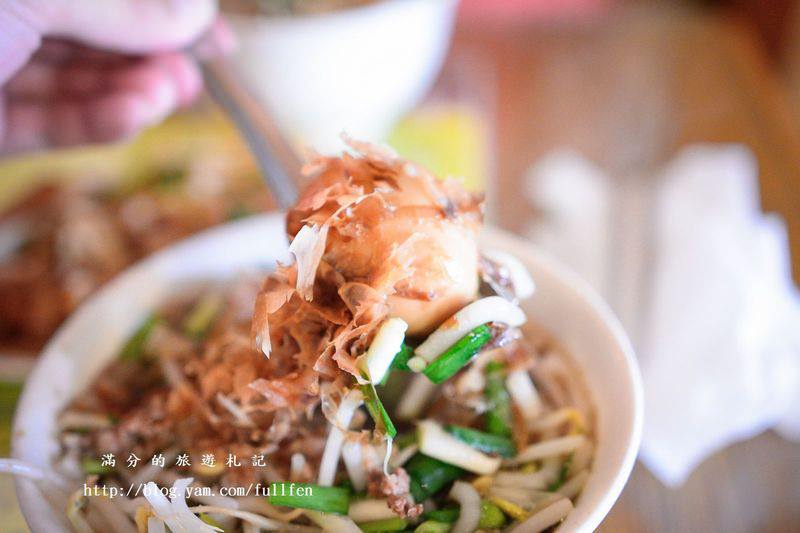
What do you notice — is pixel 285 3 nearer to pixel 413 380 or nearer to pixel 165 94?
pixel 165 94

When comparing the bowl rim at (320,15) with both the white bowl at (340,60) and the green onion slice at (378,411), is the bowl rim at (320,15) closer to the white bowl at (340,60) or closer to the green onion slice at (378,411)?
the white bowl at (340,60)

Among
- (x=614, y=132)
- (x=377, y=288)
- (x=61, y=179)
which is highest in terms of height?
(x=377, y=288)

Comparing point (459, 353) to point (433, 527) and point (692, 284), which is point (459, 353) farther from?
point (692, 284)

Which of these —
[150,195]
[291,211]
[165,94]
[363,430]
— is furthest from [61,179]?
[363,430]

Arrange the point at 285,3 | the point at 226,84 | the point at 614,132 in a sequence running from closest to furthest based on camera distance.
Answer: the point at 226,84 → the point at 285,3 → the point at 614,132

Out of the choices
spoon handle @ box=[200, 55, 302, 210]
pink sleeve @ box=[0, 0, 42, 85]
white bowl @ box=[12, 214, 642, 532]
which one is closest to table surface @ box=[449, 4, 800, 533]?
white bowl @ box=[12, 214, 642, 532]

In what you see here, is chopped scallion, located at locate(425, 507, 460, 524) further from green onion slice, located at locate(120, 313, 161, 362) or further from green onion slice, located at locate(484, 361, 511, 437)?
green onion slice, located at locate(120, 313, 161, 362)
